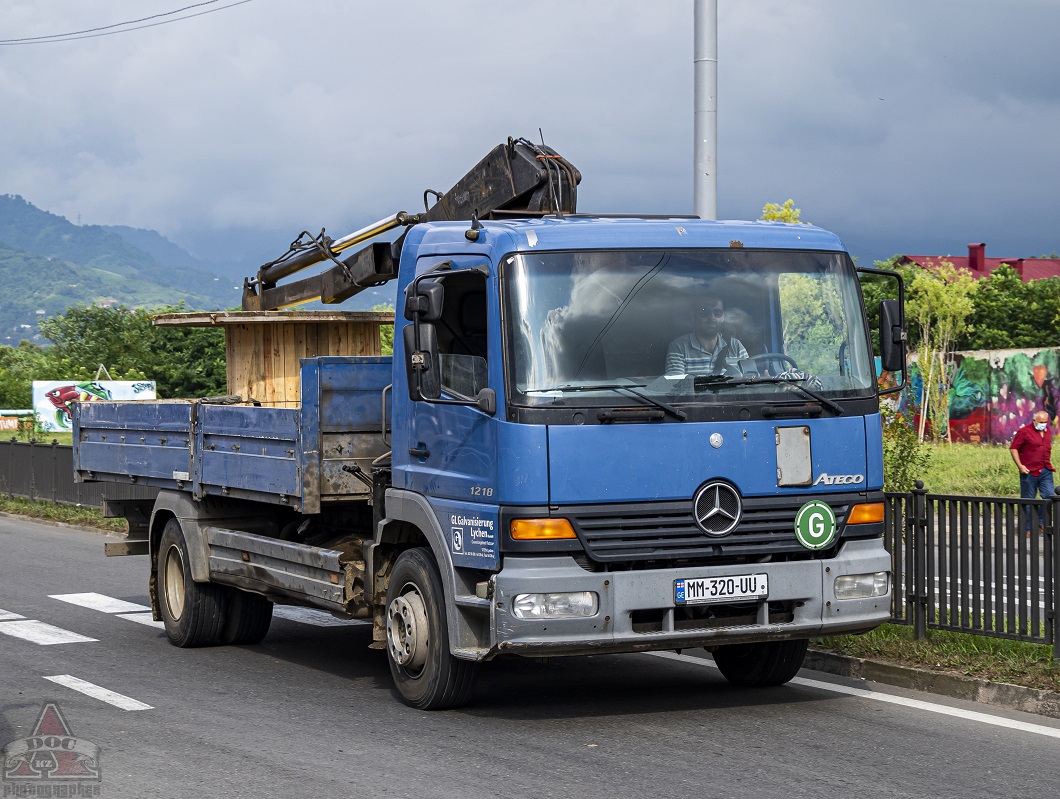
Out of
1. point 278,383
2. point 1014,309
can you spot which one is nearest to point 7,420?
point 1014,309

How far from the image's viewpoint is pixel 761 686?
8805mm

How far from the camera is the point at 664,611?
7422 mm

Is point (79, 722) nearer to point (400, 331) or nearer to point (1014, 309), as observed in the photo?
point (400, 331)

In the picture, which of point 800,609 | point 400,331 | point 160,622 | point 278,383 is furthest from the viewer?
point 278,383

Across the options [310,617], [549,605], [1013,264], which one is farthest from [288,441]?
[1013,264]

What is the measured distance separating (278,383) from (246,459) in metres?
3.54

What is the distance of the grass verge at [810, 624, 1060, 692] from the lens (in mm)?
8273

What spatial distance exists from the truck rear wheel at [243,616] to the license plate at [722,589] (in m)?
4.65

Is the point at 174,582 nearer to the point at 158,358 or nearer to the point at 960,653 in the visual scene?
the point at 960,653

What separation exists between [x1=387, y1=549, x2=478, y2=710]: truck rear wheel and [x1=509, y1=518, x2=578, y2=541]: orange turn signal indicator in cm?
84

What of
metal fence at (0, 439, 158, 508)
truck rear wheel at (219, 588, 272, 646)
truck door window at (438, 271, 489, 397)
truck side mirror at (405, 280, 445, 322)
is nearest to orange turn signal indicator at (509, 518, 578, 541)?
truck door window at (438, 271, 489, 397)

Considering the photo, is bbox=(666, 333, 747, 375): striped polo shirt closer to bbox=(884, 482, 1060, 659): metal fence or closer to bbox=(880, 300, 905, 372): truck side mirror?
bbox=(880, 300, 905, 372): truck side mirror

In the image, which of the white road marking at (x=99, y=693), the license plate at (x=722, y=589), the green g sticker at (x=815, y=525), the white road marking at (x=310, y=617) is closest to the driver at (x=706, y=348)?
the green g sticker at (x=815, y=525)

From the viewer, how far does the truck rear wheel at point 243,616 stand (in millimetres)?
11084
